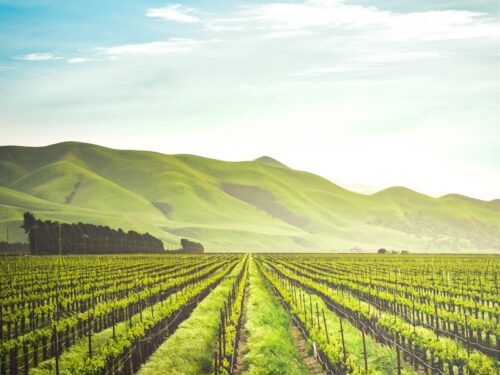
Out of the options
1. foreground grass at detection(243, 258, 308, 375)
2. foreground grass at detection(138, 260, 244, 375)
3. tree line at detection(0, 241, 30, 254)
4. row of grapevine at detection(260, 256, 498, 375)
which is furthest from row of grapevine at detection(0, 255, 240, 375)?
tree line at detection(0, 241, 30, 254)

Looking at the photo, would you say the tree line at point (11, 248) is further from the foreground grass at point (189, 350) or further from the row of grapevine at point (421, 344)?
the foreground grass at point (189, 350)

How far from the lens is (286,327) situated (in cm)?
2242

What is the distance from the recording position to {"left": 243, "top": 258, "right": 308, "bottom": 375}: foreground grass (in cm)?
1552

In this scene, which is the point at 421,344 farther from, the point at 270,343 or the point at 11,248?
the point at 11,248

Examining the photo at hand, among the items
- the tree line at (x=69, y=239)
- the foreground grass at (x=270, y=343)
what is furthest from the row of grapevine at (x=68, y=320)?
the tree line at (x=69, y=239)

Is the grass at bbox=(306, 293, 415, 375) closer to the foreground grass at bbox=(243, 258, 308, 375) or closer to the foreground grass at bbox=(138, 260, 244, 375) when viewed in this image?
the foreground grass at bbox=(243, 258, 308, 375)

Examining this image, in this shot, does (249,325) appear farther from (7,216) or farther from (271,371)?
(7,216)

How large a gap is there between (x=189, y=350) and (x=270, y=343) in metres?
2.72

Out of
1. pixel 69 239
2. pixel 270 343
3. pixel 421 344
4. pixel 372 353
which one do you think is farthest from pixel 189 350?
pixel 69 239

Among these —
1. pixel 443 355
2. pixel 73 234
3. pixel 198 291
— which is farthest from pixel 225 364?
pixel 73 234

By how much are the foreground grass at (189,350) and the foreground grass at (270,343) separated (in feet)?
4.49

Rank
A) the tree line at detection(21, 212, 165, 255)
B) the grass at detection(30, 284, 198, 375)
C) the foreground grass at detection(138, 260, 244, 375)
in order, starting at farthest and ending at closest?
1. the tree line at detection(21, 212, 165, 255)
2. the foreground grass at detection(138, 260, 244, 375)
3. the grass at detection(30, 284, 198, 375)

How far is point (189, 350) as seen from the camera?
58.5ft

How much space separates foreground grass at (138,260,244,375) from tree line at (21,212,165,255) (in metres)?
79.0
